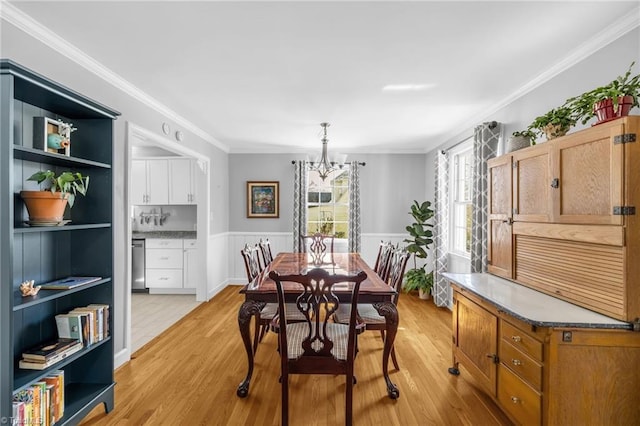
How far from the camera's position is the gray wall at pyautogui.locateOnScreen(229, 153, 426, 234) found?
588 cm

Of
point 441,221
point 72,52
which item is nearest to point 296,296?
point 72,52

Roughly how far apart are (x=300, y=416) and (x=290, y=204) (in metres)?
4.07

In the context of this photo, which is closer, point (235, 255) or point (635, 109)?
point (635, 109)

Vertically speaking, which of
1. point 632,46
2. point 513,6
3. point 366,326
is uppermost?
point 513,6

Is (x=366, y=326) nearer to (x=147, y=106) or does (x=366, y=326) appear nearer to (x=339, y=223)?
(x=147, y=106)

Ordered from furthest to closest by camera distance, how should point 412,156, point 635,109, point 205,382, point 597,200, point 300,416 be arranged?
point 412,156
point 205,382
point 300,416
point 635,109
point 597,200

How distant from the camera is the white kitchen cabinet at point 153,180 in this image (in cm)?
532

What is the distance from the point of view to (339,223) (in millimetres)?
6012

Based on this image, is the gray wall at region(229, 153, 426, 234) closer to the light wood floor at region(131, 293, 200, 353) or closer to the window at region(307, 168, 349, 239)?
the window at region(307, 168, 349, 239)

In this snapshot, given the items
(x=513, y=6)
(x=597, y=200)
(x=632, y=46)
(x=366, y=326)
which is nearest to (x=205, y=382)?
(x=366, y=326)

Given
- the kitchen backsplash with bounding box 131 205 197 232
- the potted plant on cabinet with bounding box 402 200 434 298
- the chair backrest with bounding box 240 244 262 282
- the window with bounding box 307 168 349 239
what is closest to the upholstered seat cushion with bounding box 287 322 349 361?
the chair backrest with bounding box 240 244 262 282

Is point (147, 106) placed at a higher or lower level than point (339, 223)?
higher

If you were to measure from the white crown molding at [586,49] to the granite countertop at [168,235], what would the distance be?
4.71 meters

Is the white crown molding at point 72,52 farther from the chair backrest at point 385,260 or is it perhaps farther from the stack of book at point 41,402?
the chair backrest at point 385,260
